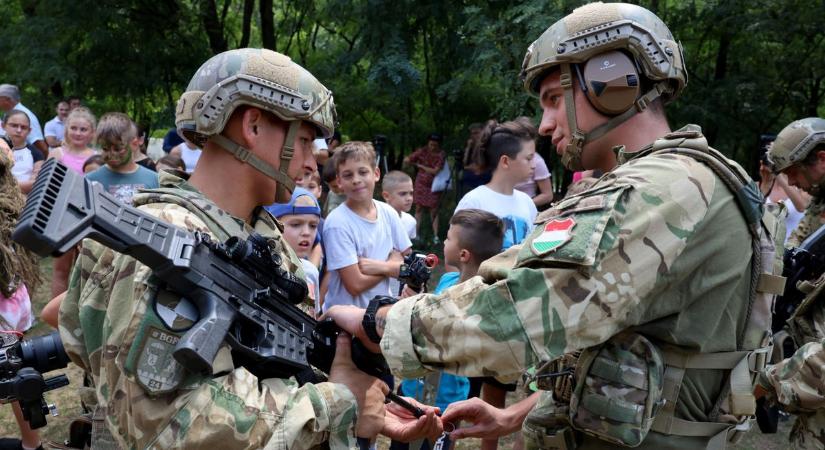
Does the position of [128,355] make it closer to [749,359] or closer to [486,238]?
[749,359]

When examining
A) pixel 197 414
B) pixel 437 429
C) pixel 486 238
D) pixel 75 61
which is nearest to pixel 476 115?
pixel 75 61

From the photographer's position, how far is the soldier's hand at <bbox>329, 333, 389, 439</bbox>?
8.61ft

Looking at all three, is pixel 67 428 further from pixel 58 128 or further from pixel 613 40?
pixel 58 128

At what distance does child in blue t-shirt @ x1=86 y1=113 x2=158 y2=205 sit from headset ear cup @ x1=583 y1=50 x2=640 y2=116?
4457 mm

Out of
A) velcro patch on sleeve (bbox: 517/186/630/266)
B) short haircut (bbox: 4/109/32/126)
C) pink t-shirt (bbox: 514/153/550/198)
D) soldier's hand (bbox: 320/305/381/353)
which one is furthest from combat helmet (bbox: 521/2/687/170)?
short haircut (bbox: 4/109/32/126)

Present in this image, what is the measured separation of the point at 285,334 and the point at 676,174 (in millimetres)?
1271

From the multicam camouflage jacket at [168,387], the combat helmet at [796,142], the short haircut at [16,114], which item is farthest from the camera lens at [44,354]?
the short haircut at [16,114]

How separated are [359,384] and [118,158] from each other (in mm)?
4366

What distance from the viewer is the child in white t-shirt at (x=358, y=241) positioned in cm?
526

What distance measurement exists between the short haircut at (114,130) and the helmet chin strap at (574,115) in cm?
449

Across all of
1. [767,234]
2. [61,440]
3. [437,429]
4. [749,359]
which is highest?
[767,234]

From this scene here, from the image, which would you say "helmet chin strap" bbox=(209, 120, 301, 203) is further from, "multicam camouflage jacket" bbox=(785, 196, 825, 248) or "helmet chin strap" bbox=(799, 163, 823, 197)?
"helmet chin strap" bbox=(799, 163, 823, 197)

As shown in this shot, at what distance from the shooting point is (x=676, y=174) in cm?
232

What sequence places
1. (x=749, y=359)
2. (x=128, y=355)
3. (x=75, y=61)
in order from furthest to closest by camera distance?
(x=75, y=61), (x=749, y=359), (x=128, y=355)
